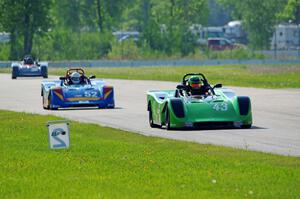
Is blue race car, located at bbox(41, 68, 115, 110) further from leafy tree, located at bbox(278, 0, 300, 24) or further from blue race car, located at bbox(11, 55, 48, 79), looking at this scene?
leafy tree, located at bbox(278, 0, 300, 24)

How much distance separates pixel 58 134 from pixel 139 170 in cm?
206

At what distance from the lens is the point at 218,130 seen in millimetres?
24781

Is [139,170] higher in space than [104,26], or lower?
higher

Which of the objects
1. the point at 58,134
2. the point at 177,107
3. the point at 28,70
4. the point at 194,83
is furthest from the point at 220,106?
the point at 28,70

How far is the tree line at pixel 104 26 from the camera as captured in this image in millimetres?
93188

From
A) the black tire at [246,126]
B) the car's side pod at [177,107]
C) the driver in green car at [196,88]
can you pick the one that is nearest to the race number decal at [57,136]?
the car's side pod at [177,107]

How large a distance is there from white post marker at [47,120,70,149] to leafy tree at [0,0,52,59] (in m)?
74.3

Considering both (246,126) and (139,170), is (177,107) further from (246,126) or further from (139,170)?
(139,170)

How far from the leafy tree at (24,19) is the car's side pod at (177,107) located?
67835 millimetres

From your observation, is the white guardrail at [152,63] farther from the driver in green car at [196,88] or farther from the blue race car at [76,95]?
the driver in green car at [196,88]

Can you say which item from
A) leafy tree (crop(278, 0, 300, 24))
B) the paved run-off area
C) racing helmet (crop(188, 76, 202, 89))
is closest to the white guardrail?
leafy tree (crop(278, 0, 300, 24))

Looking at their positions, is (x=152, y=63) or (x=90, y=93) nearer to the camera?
(x=90, y=93)

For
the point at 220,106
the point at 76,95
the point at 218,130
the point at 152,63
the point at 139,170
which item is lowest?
the point at 152,63

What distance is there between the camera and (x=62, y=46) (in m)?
98.6
